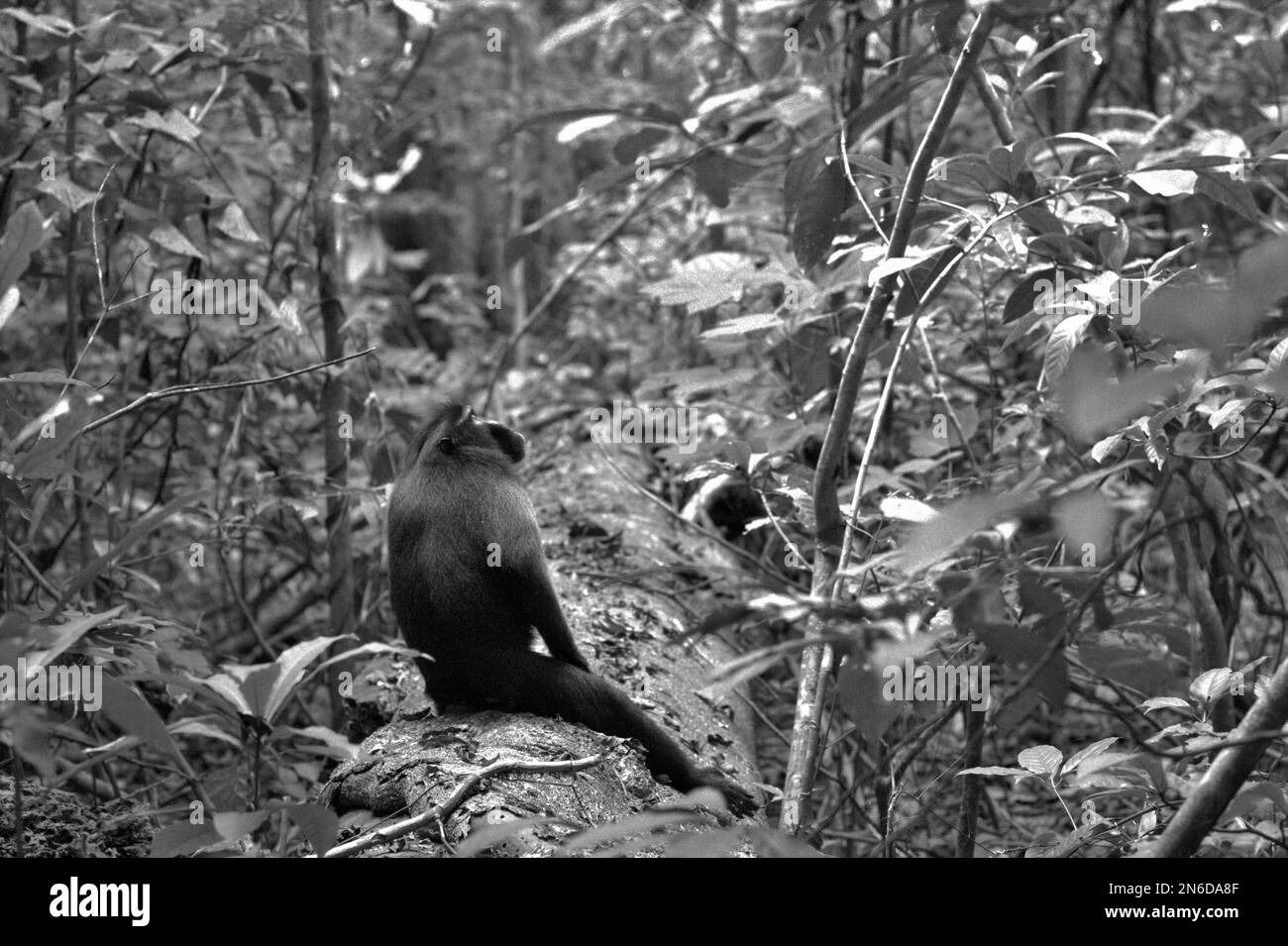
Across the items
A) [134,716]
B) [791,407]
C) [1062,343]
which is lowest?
[134,716]

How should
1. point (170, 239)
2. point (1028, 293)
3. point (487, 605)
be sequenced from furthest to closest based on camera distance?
point (170, 239) < point (487, 605) < point (1028, 293)

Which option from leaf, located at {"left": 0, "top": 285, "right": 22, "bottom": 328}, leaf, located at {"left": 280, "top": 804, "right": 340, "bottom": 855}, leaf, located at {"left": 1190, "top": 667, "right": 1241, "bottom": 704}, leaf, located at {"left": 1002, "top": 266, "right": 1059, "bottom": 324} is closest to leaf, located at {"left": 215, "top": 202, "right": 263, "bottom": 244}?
leaf, located at {"left": 0, "top": 285, "right": 22, "bottom": 328}

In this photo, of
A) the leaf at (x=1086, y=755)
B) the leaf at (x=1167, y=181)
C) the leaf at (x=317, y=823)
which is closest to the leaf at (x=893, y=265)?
the leaf at (x=1167, y=181)

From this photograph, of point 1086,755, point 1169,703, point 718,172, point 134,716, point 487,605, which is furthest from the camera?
point 718,172

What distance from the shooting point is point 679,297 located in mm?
4121

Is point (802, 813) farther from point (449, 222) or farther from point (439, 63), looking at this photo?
point (449, 222)

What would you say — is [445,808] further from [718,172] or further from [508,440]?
[718,172]

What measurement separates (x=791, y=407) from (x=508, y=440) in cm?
140

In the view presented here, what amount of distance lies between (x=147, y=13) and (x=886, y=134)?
3828 mm

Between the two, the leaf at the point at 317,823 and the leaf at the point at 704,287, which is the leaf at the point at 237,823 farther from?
the leaf at the point at 704,287

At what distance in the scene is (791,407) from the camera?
201 inches

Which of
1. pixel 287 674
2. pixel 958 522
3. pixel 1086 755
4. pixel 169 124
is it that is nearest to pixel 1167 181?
pixel 1086 755

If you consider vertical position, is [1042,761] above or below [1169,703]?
below
